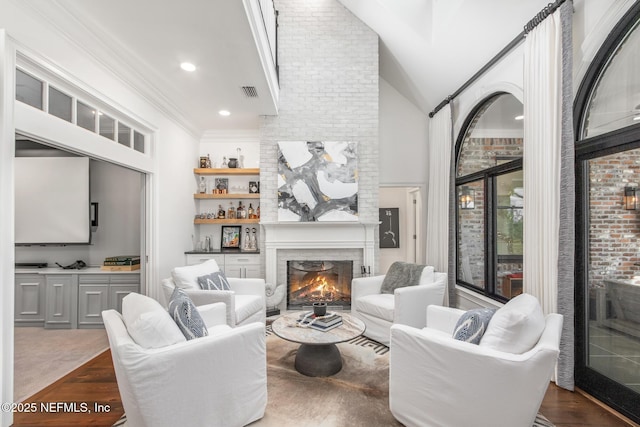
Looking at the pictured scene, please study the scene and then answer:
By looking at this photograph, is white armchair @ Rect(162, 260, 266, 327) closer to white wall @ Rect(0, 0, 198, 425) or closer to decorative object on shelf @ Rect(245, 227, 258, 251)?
white wall @ Rect(0, 0, 198, 425)

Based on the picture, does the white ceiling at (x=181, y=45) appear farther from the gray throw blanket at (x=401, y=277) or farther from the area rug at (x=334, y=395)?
the area rug at (x=334, y=395)

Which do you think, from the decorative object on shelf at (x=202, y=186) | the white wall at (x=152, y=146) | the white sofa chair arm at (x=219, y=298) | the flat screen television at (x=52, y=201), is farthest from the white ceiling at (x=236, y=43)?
the white sofa chair arm at (x=219, y=298)

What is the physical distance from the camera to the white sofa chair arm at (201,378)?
5.42ft

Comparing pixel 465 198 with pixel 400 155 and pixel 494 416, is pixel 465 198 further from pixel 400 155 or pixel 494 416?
pixel 494 416

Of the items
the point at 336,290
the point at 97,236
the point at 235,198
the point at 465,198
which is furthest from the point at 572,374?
the point at 97,236

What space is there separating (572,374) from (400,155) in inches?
138

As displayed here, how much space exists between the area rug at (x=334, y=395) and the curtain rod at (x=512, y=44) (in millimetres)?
2966

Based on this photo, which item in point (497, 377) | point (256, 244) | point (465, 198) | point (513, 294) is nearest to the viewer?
point (497, 377)

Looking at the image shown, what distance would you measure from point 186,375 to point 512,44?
3828mm

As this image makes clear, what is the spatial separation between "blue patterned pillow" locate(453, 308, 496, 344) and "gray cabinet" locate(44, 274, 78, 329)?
423 centimetres

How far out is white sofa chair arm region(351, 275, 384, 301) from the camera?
149 inches

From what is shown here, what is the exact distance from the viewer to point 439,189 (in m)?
4.64

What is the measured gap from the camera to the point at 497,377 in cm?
172

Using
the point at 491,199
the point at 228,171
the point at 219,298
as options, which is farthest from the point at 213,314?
the point at 491,199
